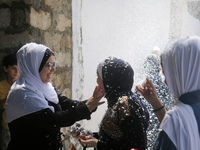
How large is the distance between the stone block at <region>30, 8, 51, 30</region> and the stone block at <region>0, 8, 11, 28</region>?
0.26 m

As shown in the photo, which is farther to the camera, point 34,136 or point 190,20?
point 190,20

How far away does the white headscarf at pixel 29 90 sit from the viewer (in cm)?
194

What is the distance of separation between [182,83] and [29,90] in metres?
1.24

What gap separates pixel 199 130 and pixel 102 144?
798 mm

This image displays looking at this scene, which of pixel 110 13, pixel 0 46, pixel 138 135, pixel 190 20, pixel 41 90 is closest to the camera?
pixel 138 135

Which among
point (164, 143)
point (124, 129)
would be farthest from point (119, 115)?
point (164, 143)

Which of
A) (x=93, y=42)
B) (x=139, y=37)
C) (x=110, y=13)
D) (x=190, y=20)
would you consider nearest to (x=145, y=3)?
(x=139, y=37)

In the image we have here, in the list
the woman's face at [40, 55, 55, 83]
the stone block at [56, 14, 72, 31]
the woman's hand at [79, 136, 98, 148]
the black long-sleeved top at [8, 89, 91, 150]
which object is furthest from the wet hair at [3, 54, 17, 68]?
the woman's hand at [79, 136, 98, 148]

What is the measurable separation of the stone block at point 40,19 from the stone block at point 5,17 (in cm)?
26

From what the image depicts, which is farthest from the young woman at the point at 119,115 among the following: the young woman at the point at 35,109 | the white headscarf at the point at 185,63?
the white headscarf at the point at 185,63

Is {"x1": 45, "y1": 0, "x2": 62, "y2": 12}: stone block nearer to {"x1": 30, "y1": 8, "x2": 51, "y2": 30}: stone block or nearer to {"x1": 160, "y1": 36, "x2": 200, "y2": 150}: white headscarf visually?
{"x1": 30, "y1": 8, "x2": 51, "y2": 30}: stone block

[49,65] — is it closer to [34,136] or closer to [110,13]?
[34,136]

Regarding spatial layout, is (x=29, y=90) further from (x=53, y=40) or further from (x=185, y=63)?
(x=185, y=63)

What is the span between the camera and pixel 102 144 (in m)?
1.90
